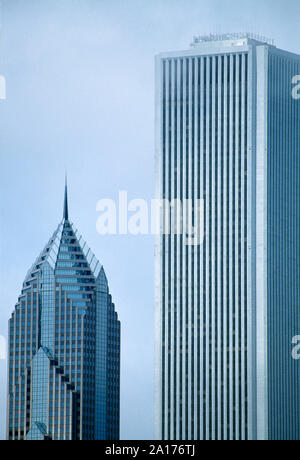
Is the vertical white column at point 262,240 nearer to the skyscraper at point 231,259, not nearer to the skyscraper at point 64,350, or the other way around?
the skyscraper at point 231,259

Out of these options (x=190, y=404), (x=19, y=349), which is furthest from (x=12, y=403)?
(x=190, y=404)

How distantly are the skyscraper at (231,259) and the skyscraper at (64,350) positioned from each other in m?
21.6

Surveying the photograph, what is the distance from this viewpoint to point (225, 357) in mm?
43062

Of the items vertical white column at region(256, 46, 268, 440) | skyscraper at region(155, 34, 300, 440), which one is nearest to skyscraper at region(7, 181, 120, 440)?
skyscraper at region(155, 34, 300, 440)

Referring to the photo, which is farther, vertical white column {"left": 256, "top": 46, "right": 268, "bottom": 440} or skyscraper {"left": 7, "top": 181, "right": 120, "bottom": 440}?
skyscraper {"left": 7, "top": 181, "right": 120, "bottom": 440}

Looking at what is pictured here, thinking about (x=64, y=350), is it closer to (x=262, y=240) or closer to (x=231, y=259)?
(x=231, y=259)

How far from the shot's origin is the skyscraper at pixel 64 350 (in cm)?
6612

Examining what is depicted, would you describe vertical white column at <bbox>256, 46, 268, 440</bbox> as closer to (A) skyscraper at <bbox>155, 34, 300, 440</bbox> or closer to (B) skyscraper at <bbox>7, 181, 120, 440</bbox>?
(A) skyscraper at <bbox>155, 34, 300, 440</bbox>

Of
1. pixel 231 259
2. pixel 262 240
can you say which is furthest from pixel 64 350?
pixel 262 240

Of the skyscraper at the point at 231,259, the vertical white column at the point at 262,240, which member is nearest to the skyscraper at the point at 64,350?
the skyscraper at the point at 231,259

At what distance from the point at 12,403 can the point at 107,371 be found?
203 inches

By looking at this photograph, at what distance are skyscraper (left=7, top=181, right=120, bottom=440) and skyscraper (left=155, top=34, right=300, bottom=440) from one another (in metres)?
21.6

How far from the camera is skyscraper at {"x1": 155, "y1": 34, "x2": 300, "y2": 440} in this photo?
42.5m
